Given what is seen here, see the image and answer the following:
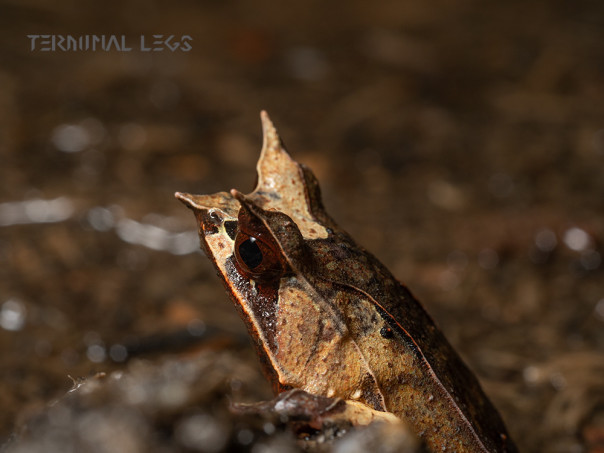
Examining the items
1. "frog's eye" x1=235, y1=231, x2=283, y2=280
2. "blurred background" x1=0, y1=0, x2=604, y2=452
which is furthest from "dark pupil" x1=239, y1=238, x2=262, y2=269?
"blurred background" x1=0, y1=0, x2=604, y2=452

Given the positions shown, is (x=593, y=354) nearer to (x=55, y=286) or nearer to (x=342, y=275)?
(x=342, y=275)

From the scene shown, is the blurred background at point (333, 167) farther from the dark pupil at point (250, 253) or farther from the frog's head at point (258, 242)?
the dark pupil at point (250, 253)

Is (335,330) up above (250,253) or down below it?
below

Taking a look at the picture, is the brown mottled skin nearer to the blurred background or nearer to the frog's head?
the frog's head

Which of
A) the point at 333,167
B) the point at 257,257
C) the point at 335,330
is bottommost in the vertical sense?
the point at 333,167

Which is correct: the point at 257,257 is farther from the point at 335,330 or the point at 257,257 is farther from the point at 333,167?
the point at 333,167

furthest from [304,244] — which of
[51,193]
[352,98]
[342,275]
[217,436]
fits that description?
[352,98]

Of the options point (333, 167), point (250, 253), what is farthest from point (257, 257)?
point (333, 167)
